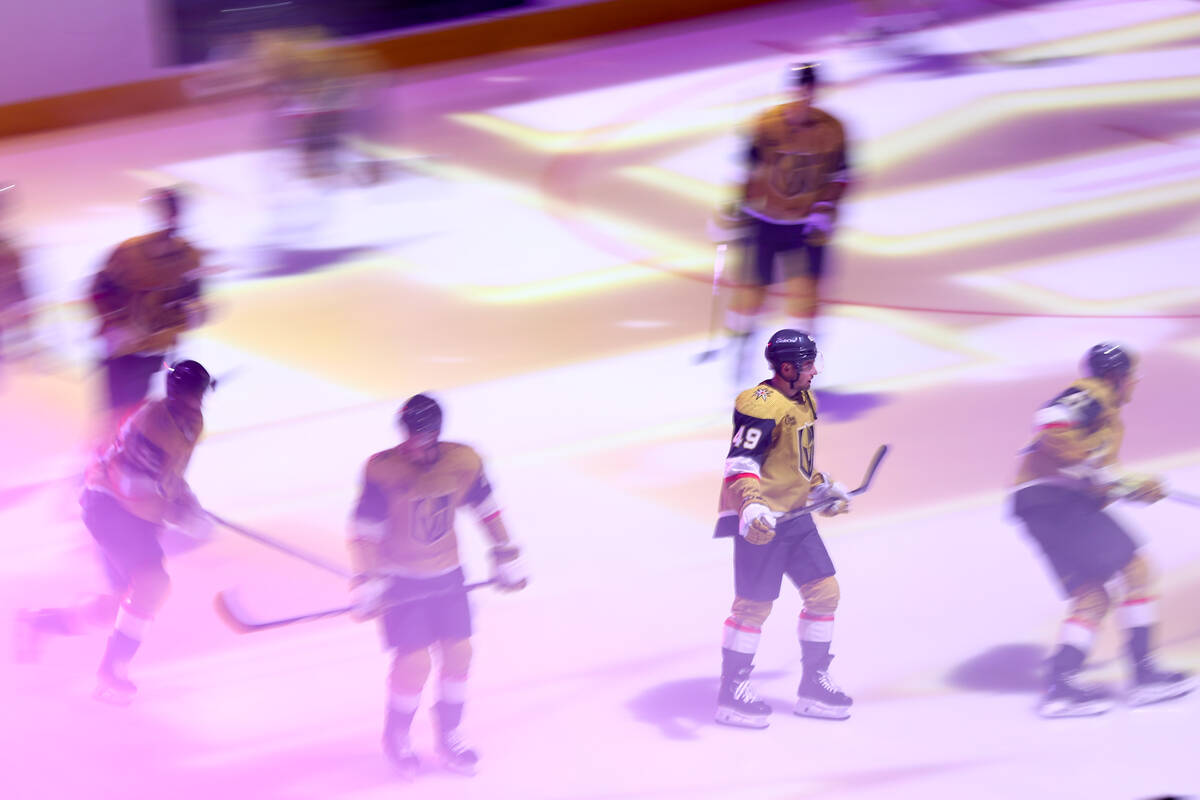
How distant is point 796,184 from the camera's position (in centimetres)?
687

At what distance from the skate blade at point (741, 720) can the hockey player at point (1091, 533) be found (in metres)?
0.91

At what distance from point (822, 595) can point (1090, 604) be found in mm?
900

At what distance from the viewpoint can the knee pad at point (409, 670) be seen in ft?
15.1

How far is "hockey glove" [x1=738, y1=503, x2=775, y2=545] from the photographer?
14.8ft

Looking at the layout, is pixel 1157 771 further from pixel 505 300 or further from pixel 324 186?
pixel 324 186

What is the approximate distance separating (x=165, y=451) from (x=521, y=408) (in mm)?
2445

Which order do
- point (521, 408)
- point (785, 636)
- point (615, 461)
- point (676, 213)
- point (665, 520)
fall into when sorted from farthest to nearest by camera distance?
point (676, 213)
point (521, 408)
point (615, 461)
point (665, 520)
point (785, 636)

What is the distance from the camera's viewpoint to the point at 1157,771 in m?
4.56

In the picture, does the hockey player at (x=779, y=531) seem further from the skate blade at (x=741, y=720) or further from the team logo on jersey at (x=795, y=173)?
the team logo on jersey at (x=795, y=173)

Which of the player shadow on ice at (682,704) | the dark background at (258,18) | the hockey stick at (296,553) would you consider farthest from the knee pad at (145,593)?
the dark background at (258,18)

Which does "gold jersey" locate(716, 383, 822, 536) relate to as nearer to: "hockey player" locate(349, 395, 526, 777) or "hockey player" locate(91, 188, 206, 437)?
"hockey player" locate(349, 395, 526, 777)

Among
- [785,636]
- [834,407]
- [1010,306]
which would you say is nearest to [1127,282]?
[1010,306]

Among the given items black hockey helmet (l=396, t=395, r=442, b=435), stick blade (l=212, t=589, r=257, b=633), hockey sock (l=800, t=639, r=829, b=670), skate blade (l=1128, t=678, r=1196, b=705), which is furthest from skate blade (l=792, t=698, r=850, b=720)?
stick blade (l=212, t=589, r=257, b=633)

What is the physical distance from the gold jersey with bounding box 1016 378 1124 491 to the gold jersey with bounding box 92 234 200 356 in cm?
336
